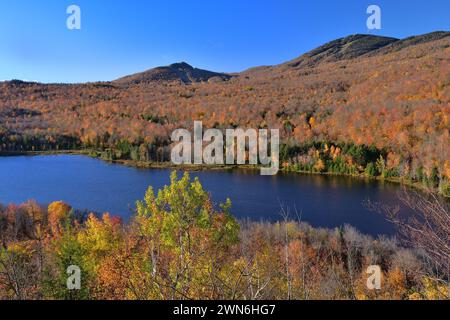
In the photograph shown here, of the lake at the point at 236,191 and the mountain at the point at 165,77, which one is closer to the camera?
the lake at the point at 236,191

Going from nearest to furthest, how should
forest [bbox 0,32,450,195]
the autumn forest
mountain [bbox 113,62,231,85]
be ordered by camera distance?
the autumn forest
forest [bbox 0,32,450,195]
mountain [bbox 113,62,231,85]

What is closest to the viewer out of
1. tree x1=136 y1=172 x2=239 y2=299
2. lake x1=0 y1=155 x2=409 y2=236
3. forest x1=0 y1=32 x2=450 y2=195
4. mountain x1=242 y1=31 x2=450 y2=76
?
tree x1=136 y1=172 x2=239 y2=299

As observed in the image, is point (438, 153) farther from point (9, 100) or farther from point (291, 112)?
point (9, 100)

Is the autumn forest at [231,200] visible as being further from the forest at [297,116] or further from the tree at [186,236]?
the forest at [297,116]

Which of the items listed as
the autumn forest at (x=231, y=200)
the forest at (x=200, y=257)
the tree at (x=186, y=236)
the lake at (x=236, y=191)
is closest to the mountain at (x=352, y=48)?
the autumn forest at (x=231, y=200)

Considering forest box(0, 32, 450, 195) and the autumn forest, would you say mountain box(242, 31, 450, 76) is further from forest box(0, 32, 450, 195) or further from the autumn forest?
forest box(0, 32, 450, 195)

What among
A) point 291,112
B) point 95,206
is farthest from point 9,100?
point 95,206

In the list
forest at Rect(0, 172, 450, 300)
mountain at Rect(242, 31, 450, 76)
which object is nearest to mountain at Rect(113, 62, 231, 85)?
mountain at Rect(242, 31, 450, 76)

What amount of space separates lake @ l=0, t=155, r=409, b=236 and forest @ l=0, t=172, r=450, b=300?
17.3 ft

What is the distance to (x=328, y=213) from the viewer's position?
34844 mm

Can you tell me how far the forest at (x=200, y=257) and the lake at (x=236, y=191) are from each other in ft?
17.3

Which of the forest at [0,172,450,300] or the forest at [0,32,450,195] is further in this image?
the forest at [0,32,450,195]

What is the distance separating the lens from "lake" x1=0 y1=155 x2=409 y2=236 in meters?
34.6

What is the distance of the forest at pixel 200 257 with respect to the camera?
5.14 metres
